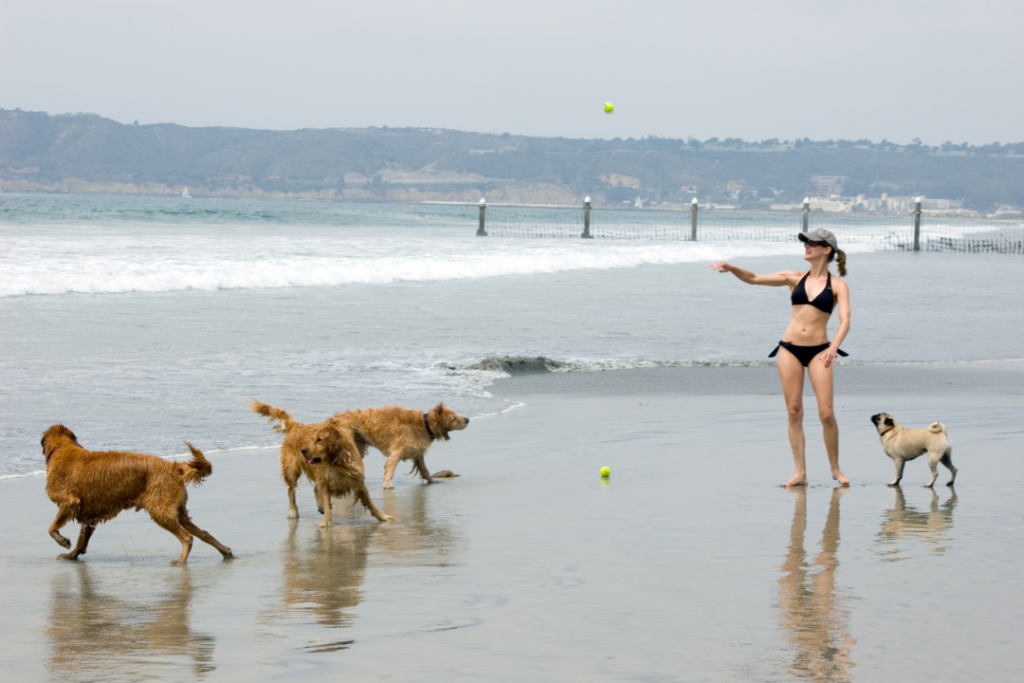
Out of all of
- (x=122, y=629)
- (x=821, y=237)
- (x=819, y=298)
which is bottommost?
(x=122, y=629)

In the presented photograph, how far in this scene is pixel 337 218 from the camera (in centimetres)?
8538

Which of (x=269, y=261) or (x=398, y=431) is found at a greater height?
(x=269, y=261)

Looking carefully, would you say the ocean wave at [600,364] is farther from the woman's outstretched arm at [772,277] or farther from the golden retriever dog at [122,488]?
the golden retriever dog at [122,488]

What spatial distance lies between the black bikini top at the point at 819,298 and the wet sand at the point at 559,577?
3.80ft

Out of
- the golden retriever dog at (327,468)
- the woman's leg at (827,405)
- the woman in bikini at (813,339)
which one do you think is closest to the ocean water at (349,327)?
the golden retriever dog at (327,468)

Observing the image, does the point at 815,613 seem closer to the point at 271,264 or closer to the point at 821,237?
the point at 821,237

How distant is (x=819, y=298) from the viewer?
24.7ft

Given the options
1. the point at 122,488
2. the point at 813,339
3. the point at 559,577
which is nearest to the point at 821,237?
the point at 813,339

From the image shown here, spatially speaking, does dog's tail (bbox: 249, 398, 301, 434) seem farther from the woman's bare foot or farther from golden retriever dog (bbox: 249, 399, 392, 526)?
the woman's bare foot

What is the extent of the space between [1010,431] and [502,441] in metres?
4.17

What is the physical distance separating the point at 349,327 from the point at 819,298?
37.0 ft

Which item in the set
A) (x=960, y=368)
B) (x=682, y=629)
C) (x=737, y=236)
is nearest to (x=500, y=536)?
(x=682, y=629)

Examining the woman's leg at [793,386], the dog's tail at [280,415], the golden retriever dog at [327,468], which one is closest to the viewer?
the golden retriever dog at [327,468]

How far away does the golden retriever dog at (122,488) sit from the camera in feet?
18.4
